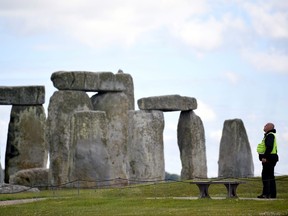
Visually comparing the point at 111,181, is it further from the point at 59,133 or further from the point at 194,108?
the point at 194,108

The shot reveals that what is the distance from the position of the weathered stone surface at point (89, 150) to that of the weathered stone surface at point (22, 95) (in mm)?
9101

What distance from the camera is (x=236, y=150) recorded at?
43375 millimetres

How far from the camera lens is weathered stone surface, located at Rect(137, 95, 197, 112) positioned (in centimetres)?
4262

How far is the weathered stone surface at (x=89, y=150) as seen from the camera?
36.2m

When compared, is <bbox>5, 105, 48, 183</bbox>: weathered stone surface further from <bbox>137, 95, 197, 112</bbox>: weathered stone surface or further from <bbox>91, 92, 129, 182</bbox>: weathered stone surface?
<bbox>91, 92, 129, 182</bbox>: weathered stone surface

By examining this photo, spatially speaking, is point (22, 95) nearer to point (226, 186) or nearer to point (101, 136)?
point (101, 136)

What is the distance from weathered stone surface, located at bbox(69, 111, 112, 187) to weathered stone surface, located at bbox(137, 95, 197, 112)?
613 centimetres

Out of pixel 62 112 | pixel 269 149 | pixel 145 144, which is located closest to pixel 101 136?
pixel 62 112

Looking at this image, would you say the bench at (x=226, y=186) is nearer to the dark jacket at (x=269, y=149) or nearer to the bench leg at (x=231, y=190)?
the bench leg at (x=231, y=190)

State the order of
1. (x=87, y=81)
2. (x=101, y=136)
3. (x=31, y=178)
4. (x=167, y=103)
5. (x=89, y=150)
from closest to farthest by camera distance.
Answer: (x=89, y=150) → (x=101, y=136) → (x=31, y=178) → (x=87, y=81) → (x=167, y=103)

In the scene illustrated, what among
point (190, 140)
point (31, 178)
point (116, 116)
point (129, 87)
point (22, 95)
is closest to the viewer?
point (31, 178)

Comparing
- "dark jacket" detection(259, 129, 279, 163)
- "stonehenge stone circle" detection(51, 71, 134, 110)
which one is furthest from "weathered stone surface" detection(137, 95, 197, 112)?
"dark jacket" detection(259, 129, 279, 163)

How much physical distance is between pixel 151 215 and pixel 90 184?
1022 cm

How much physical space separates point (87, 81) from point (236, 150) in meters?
6.46
